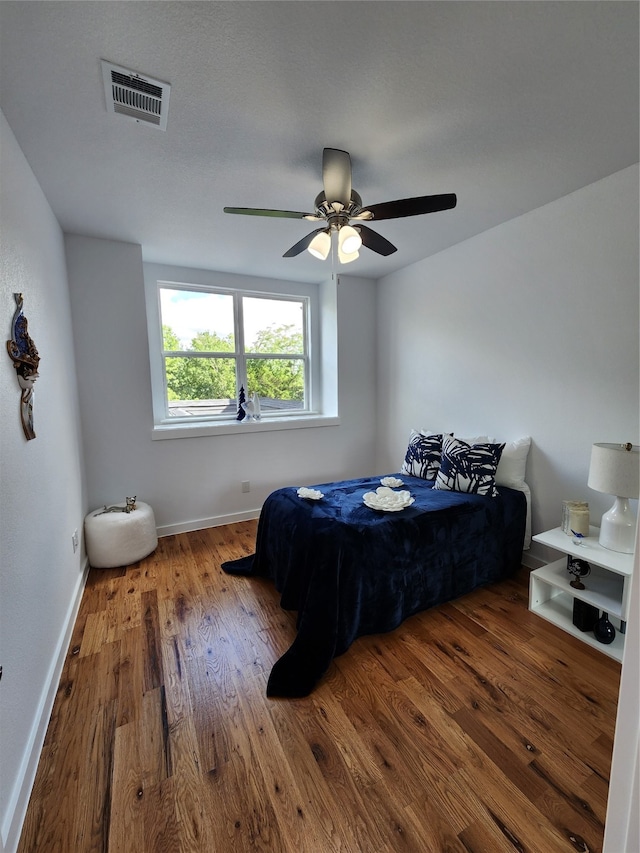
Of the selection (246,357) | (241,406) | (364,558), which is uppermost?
(246,357)

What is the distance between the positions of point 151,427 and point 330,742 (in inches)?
105

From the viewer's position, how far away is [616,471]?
70.7 inches

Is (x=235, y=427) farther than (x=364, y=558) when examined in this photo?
Yes

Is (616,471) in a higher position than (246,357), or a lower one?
lower

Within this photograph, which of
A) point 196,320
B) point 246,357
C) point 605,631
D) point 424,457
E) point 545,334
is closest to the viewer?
point 605,631

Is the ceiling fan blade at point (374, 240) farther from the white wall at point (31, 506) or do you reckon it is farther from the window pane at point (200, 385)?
the window pane at point (200, 385)

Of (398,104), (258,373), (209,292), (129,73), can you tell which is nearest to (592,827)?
(398,104)

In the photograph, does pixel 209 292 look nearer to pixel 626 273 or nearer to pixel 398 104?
pixel 398 104

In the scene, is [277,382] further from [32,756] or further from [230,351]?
[32,756]

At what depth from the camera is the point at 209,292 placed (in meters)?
3.74

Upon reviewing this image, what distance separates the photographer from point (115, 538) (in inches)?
106

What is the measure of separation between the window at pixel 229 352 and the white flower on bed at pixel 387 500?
6.91ft

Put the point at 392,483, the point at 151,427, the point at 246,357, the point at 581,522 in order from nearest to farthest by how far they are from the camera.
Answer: the point at 581,522, the point at 392,483, the point at 151,427, the point at 246,357

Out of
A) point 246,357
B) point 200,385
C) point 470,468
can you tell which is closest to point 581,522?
point 470,468
